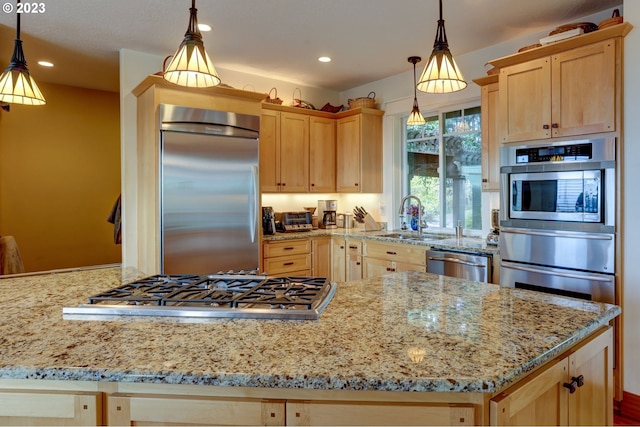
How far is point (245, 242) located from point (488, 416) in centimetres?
287

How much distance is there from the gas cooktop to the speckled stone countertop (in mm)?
42

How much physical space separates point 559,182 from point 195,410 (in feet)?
8.47

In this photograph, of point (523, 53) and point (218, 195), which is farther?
point (218, 195)

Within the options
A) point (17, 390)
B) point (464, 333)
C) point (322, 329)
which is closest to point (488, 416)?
point (464, 333)

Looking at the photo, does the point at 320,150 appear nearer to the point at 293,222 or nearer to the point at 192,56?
the point at 293,222

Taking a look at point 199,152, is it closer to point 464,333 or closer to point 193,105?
point 193,105

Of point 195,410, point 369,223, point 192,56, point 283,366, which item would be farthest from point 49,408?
point 369,223

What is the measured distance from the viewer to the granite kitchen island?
888 mm

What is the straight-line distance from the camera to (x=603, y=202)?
2.38 metres

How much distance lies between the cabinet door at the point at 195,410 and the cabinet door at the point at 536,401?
1.75ft

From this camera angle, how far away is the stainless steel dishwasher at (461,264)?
295 cm

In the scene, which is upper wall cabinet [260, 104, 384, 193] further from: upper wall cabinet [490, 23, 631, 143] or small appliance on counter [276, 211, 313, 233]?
upper wall cabinet [490, 23, 631, 143]

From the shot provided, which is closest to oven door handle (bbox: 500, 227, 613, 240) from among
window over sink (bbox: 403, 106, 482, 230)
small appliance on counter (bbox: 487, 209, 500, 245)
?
small appliance on counter (bbox: 487, 209, 500, 245)

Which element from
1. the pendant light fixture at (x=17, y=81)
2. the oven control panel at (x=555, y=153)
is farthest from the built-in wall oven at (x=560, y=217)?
the pendant light fixture at (x=17, y=81)
